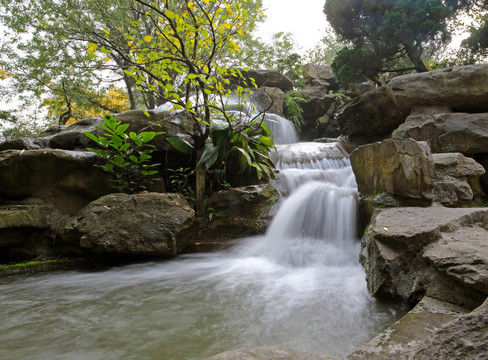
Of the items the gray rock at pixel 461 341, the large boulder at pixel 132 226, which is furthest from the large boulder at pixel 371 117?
the gray rock at pixel 461 341

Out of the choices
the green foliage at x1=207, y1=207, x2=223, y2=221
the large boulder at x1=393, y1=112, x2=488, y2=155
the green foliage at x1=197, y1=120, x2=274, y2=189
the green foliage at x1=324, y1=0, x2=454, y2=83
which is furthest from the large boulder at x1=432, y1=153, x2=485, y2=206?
the green foliage at x1=324, y1=0, x2=454, y2=83

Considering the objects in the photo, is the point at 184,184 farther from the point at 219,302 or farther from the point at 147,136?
the point at 219,302

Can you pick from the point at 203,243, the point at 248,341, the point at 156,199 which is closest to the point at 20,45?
the point at 156,199

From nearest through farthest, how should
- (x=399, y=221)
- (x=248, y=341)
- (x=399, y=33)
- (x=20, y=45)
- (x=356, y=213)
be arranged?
(x=248, y=341), (x=399, y=221), (x=356, y=213), (x=399, y=33), (x=20, y=45)

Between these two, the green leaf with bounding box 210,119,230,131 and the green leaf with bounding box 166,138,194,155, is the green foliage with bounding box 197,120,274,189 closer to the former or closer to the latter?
the green leaf with bounding box 210,119,230,131

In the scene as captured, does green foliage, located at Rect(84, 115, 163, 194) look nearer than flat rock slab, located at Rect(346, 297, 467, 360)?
No

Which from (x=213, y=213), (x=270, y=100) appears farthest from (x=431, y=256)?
(x=270, y=100)

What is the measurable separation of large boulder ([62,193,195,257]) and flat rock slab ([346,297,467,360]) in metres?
2.78

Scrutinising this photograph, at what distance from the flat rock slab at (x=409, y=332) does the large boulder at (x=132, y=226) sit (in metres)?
2.78

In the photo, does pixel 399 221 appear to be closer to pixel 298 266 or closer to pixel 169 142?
pixel 298 266

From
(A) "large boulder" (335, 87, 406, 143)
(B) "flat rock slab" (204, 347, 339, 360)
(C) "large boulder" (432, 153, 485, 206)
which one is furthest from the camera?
(A) "large boulder" (335, 87, 406, 143)

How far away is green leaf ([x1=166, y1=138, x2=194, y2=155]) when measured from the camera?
4.55 m

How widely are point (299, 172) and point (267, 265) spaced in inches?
110

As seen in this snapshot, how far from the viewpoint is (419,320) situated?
1.40 m
